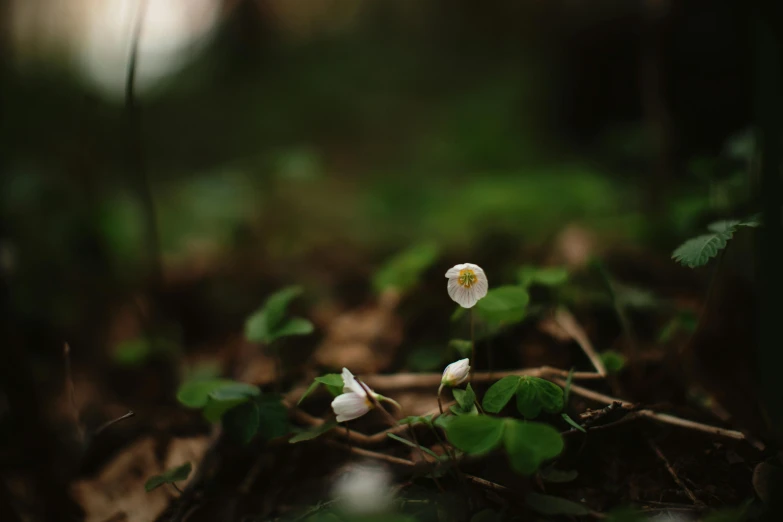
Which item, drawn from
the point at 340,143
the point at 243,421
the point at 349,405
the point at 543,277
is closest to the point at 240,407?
the point at 243,421

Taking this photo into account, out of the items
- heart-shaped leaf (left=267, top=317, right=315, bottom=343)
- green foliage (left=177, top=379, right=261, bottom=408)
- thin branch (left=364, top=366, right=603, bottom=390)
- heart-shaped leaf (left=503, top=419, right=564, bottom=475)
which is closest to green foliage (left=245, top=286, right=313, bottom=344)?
heart-shaped leaf (left=267, top=317, right=315, bottom=343)

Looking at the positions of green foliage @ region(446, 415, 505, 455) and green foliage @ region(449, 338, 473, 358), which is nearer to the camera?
green foliage @ region(446, 415, 505, 455)

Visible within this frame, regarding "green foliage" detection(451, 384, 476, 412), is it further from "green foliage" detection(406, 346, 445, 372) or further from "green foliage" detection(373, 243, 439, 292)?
"green foliage" detection(373, 243, 439, 292)

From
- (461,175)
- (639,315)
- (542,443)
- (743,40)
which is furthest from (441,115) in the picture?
(542,443)

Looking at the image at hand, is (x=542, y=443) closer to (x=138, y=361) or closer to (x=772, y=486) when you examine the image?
(x=772, y=486)

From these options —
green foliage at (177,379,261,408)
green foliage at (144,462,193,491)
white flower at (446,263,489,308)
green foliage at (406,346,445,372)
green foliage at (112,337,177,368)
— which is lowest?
green foliage at (112,337,177,368)

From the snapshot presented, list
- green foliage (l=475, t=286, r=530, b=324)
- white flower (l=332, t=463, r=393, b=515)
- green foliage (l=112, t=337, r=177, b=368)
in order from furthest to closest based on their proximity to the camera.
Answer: green foliage (l=112, t=337, r=177, b=368) < green foliage (l=475, t=286, r=530, b=324) < white flower (l=332, t=463, r=393, b=515)
